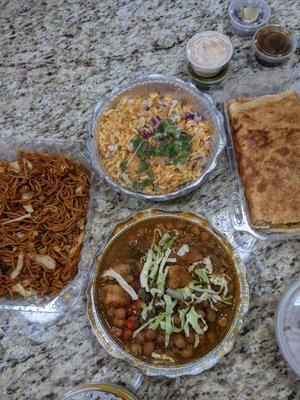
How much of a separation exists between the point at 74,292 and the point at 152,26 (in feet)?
4.78

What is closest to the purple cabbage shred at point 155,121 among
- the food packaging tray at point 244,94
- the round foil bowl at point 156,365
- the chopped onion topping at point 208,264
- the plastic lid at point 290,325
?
the food packaging tray at point 244,94

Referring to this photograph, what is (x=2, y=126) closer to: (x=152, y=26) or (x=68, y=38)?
(x=68, y=38)

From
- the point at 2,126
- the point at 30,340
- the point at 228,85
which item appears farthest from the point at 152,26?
the point at 30,340

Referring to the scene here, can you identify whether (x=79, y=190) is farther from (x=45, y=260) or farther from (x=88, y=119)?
(x=88, y=119)

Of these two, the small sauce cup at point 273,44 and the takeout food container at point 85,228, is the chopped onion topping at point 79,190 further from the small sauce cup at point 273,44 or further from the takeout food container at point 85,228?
the small sauce cup at point 273,44

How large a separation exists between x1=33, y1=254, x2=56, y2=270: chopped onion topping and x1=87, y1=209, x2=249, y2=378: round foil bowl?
0.64 ft

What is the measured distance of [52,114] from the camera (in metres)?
2.33

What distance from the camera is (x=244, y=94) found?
219 cm

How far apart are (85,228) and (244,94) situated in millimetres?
946

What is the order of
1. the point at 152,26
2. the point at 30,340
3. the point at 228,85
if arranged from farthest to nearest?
1. the point at 152,26
2. the point at 228,85
3. the point at 30,340

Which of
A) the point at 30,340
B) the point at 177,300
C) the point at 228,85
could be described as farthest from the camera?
the point at 228,85

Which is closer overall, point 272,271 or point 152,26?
point 272,271

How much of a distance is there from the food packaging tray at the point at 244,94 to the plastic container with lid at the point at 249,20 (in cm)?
36

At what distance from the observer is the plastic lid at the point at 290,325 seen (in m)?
1.70
